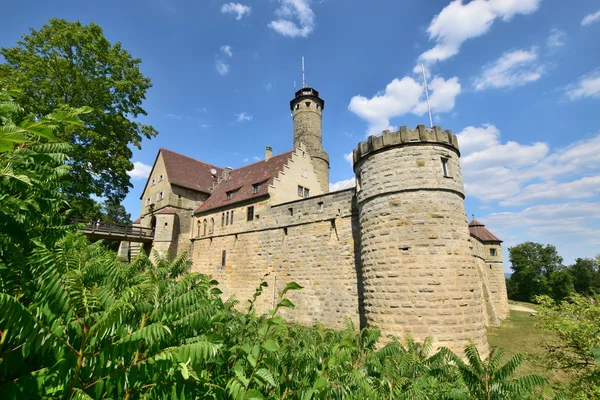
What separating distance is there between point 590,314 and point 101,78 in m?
22.8

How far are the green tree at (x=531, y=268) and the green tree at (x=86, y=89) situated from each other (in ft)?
204

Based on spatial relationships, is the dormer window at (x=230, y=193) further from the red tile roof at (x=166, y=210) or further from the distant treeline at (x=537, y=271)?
the distant treeline at (x=537, y=271)

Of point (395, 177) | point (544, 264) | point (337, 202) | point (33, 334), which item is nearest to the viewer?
point (33, 334)

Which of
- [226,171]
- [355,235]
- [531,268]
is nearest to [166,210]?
[226,171]

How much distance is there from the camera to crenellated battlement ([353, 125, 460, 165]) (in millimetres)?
12159

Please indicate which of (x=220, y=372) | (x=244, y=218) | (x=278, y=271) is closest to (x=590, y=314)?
(x=220, y=372)

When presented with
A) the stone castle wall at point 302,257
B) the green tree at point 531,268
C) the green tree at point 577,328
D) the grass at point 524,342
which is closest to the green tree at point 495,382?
the green tree at point 577,328

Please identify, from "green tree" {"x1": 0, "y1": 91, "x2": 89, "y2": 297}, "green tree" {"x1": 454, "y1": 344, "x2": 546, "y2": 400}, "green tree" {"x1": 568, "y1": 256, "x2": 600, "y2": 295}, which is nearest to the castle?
"green tree" {"x1": 454, "y1": 344, "x2": 546, "y2": 400}

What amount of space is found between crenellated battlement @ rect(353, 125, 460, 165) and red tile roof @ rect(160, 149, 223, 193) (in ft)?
69.1

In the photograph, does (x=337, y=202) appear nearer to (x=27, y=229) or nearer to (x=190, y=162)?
(x=27, y=229)

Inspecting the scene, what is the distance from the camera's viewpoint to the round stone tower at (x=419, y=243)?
34.6 feet

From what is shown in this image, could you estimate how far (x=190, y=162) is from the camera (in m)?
31.9

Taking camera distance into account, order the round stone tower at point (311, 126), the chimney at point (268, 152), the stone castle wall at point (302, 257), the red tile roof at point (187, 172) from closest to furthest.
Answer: the stone castle wall at point (302, 257) → the chimney at point (268, 152) → the round stone tower at point (311, 126) → the red tile roof at point (187, 172)

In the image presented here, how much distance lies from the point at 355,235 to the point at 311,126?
53.1ft
